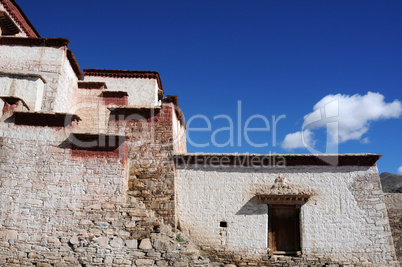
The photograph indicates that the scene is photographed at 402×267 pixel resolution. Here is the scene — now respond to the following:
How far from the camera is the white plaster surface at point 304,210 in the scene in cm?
1023

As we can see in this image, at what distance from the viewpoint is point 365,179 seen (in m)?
10.7

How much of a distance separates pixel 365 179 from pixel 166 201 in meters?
6.36

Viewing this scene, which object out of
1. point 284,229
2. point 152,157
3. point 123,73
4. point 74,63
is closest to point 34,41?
point 74,63

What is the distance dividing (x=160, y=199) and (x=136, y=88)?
7983 millimetres

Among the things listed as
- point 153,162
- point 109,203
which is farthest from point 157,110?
point 109,203

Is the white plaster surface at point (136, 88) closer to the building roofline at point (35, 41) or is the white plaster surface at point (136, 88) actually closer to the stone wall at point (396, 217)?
the building roofline at point (35, 41)

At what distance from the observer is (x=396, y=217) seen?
41.5 ft

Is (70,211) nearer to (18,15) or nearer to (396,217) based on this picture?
(18,15)

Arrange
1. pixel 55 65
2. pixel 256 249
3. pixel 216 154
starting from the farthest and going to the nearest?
pixel 55 65, pixel 216 154, pixel 256 249

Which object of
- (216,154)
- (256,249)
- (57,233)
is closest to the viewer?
(57,233)

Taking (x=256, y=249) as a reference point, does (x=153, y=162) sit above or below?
above

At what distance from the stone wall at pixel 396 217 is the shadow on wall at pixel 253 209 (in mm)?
5599

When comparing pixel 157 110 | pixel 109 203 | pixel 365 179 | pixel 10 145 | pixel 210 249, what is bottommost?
pixel 210 249

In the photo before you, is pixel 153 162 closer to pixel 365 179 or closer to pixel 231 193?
pixel 231 193
